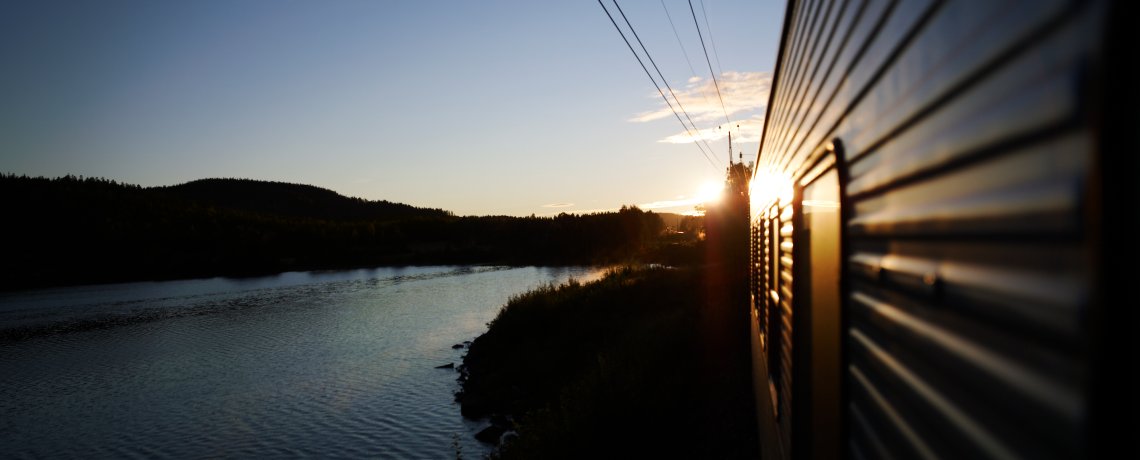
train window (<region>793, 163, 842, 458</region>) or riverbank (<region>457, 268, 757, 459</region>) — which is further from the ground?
train window (<region>793, 163, 842, 458</region>)

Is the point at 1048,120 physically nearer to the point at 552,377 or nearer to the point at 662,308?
the point at 552,377

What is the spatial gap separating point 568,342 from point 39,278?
60079 mm

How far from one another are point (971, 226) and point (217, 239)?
96.1 meters

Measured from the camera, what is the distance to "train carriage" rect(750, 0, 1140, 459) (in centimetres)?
78

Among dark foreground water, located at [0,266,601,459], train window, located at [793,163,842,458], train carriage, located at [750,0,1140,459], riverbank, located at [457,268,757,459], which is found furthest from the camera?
dark foreground water, located at [0,266,601,459]

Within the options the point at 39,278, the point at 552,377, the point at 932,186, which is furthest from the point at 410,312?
the point at 39,278

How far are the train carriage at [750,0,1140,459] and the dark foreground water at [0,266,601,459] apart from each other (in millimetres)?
8673

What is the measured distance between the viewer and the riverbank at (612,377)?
10703 millimetres

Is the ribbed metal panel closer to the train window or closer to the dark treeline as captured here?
the train window

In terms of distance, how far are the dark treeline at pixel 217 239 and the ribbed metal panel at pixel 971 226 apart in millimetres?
72733

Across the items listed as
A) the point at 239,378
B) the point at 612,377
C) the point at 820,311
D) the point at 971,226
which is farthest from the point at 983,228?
the point at 239,378

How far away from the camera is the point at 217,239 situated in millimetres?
85438

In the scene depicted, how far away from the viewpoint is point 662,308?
1057 inches

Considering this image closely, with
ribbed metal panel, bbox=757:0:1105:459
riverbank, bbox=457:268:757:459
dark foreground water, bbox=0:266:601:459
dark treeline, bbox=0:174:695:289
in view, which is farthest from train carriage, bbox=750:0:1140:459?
dark treeline, bbox=0:174:695:289
